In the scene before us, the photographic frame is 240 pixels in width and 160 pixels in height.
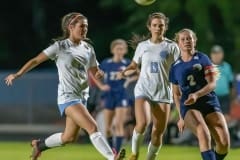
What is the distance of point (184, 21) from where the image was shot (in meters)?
32.0

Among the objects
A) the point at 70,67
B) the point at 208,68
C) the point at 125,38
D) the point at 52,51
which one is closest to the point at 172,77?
Result: the point at 208,68

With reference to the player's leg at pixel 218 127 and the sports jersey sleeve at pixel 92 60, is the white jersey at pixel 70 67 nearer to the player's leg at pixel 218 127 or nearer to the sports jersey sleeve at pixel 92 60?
the sports jersey sleeve at pixel 92 60

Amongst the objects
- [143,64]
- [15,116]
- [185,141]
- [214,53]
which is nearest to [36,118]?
[15,116]

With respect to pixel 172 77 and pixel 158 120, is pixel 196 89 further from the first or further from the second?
pixel 158 120

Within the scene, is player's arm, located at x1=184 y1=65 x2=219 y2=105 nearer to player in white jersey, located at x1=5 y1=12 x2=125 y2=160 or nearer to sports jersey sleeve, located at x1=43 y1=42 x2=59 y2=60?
player in white jersey, located at x1=5 y1=12 x2=125 y2=160

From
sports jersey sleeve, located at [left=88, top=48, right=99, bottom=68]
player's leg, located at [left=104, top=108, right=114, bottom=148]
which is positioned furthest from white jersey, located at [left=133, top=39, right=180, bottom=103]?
player's leg, located at [left=104, top=108, right=114, bottom=148]

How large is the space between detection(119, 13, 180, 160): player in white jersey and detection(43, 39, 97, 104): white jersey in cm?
123

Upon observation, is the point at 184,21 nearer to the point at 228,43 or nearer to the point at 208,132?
the point at 228,43

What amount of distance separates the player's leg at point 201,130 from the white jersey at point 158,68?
1.30 m

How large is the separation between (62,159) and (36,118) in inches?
542

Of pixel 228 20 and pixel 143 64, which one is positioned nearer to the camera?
pixel 143 64

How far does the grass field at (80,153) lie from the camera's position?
19422mm

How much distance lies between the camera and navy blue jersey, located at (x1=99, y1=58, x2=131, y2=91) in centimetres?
2112

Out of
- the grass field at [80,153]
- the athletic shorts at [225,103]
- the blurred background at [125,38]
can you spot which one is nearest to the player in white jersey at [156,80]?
the grass field at [80,153]
